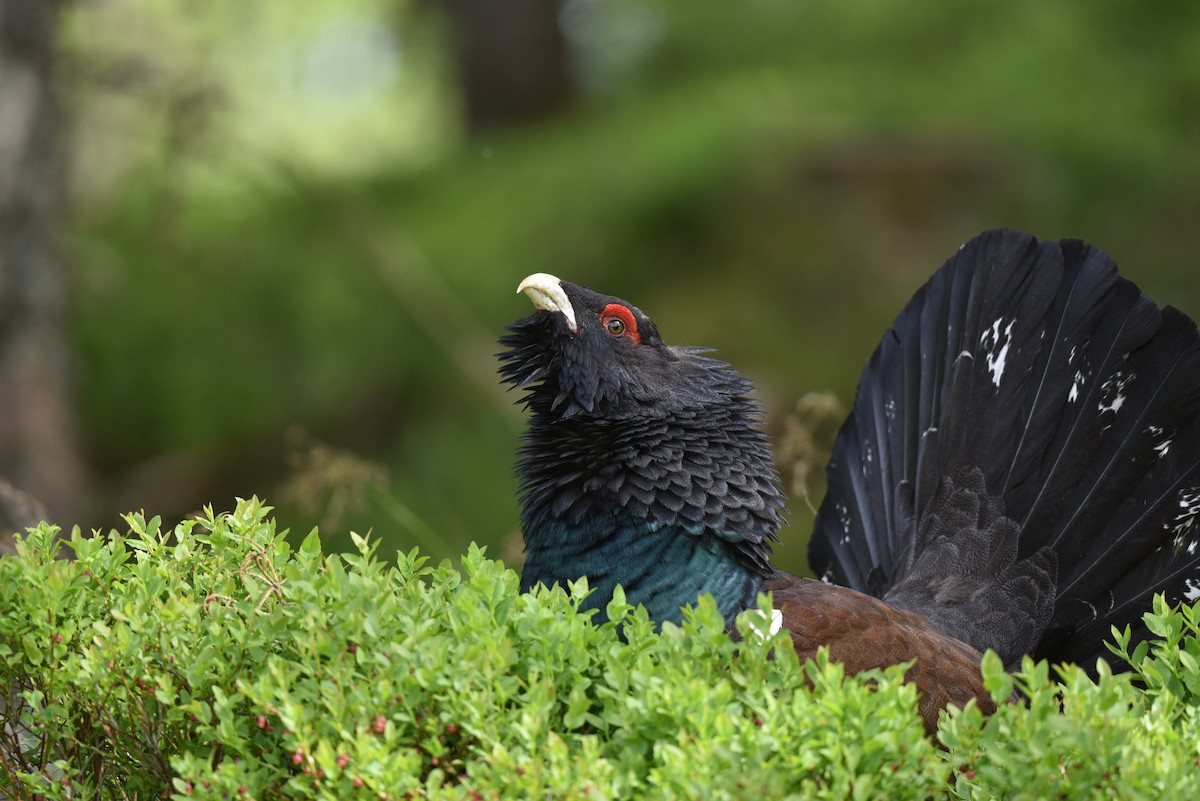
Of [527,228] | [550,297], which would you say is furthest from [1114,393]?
[527,228]

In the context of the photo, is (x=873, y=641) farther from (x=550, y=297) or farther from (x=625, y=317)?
(x=550, y=297)

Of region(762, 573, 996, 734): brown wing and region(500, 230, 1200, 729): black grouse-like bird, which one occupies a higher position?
region(500, 230, 1200, 729): black grouse-like bird

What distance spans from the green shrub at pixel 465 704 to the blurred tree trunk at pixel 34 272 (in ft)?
13.8

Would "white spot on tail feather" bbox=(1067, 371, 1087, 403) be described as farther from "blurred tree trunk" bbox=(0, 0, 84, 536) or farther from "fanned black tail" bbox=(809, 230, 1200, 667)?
"blurred tree trunk" bbox=(0, 0, 84, 536)

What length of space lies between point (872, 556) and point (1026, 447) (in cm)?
67

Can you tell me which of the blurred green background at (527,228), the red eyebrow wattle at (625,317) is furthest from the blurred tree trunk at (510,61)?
the red eyebrow wattle at (625,317)

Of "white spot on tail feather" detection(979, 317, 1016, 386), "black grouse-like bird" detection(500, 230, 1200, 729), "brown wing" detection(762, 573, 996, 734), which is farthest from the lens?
"white spot on tail feather" detection(979, 317, 1016, 386)

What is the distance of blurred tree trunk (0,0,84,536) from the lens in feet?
20.1

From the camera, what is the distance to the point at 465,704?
2.11 meters

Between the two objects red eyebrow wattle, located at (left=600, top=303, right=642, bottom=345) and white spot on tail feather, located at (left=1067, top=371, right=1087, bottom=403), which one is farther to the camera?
white spot on tail feather, located at (left=1067, top=371, right=1087, bottom=403)

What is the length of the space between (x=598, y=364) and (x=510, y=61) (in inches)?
301

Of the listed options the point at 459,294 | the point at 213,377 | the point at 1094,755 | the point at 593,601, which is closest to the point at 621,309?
the point at 593,601

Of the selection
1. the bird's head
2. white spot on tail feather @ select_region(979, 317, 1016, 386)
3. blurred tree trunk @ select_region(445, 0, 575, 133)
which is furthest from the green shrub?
blurred tree trunk @ select_region(445, 0, 575, 133)

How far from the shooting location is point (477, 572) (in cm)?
248
